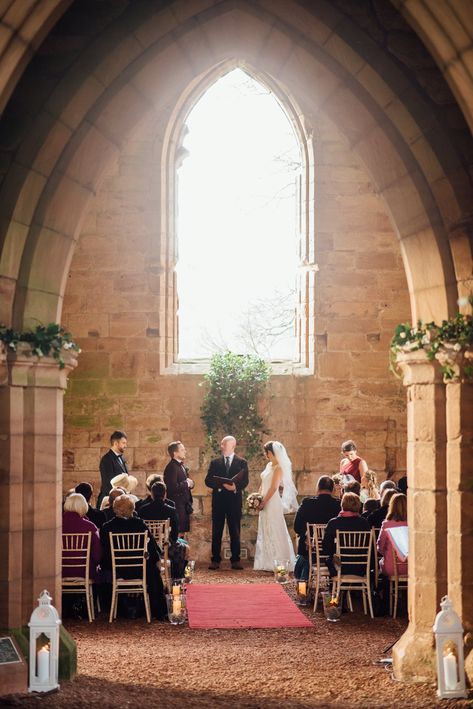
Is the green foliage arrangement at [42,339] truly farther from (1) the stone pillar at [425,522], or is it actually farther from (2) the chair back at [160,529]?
(2) the chair back at [160,529]

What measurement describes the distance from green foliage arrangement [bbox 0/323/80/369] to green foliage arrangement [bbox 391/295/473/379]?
2272 mm

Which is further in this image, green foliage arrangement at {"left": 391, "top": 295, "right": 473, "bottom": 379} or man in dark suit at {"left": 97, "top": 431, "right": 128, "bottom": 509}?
man in dark suit at {"left": 97, "top": 431, "right": 128, "bottom": 509}

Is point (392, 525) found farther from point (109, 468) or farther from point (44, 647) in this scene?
point (109, 468)

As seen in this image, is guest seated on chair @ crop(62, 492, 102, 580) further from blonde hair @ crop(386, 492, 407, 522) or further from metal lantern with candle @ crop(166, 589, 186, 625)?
blonde hair @ crop(386, 492, 407, 522)

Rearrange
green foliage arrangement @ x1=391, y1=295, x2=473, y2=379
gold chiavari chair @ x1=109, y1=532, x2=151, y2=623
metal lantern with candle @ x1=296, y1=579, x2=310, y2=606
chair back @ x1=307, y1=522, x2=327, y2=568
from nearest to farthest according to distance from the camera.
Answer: green foliage arrangement @ x1=391, y1=295, x2=473, y2=379
gold chiavari chair @ x1=109, y1=532, x2=151, y2=623
chair back @ x1=307, y1=522, x2=327, y2=568
metal lantern with candle @ x1=296, y1=579, x2=310, y2=606

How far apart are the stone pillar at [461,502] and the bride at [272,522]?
210 inches

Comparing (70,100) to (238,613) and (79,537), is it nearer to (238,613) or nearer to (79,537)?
(79,537)

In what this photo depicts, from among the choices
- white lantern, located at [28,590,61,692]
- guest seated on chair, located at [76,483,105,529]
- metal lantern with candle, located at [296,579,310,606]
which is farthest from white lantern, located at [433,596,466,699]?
guest seated on chair, located at [76,483,105,529]

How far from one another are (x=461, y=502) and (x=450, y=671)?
3.36 ft

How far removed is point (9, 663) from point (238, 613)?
10.8 feet

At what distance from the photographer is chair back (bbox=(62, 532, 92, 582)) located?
9.05m

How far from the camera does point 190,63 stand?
748cm

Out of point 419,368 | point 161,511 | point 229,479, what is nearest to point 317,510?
point 161,511

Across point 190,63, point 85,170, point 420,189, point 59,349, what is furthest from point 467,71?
point 59,349
